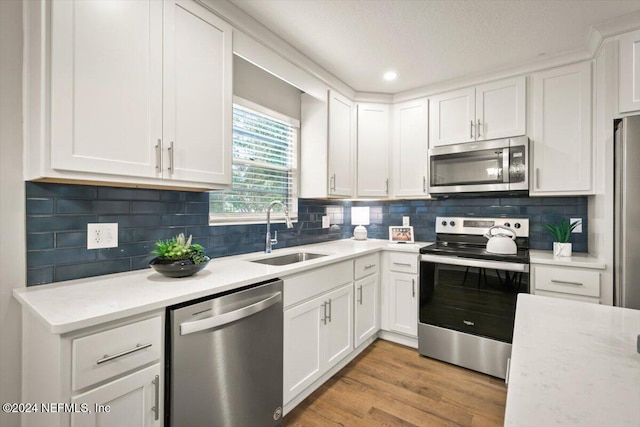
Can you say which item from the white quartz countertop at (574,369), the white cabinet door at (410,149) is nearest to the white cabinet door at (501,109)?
the white cabinet door at (410,149)

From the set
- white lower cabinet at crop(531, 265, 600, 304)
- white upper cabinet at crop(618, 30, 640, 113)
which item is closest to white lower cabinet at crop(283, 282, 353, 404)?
white lower cabinet at crop(531, 265, 600, 304)

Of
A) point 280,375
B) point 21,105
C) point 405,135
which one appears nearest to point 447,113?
point 405,135

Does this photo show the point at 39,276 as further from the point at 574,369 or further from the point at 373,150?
the point at 373,150

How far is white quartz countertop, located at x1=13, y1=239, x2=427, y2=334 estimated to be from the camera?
3.27 ft

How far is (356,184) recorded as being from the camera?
3150 millimetres

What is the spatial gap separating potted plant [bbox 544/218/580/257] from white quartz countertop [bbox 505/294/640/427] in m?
1.48

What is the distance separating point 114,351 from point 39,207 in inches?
31.5

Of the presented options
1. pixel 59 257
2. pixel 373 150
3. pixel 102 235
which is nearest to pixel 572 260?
pixel 373 150

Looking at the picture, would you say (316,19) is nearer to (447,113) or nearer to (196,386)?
(447,113)

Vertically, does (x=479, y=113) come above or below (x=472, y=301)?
above

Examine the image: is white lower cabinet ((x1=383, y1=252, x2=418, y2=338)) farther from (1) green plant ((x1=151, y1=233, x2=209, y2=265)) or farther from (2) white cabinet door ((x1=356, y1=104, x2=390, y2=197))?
(1) green plant ((x1=151, y1=233, x2=209, y2=265))

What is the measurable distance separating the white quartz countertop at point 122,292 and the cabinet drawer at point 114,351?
0.06 meters

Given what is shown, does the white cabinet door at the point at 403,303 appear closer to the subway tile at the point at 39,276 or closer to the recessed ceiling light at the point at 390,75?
the recessed ceiling light at the point at 390,75

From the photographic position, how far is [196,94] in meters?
1.66
